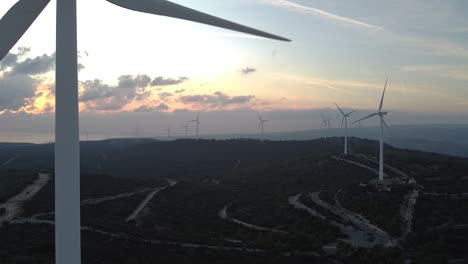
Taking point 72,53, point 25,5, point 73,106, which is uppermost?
point 25,5

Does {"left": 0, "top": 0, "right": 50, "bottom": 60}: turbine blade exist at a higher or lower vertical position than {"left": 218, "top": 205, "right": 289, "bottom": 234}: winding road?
higher

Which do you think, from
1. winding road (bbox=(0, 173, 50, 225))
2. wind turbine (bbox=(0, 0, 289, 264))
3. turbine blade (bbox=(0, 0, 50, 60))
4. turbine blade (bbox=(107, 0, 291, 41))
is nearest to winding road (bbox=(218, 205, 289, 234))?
winding road (bbox=(0, 173, 50, 225))

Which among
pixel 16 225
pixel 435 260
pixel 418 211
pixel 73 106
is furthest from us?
pixel 418 211

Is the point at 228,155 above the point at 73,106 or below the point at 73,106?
below

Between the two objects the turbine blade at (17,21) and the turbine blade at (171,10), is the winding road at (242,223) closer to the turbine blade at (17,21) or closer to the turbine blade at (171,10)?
the turbine blade at (171,10)

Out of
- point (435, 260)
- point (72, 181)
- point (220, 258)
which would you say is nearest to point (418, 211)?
point (435, 260)

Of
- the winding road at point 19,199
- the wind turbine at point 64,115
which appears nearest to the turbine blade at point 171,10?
the wind turbine at point 64,115

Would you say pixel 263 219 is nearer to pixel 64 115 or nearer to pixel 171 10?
pixel 171 10

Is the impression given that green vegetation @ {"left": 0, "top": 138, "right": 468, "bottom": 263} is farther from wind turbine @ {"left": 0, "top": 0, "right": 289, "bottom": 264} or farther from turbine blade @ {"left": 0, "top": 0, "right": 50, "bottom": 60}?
turbine blade @ {"left": 0, "top": 0, "right": 50, "bottom": 60}

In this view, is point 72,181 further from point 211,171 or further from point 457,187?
point 211,171
